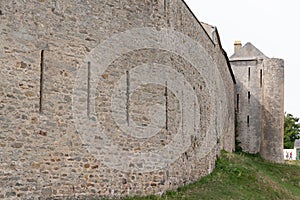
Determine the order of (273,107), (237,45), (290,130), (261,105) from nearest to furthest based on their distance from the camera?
Answer: 1. (273,107)
2. (261,105)
3. (237,45)
4. (290,130)

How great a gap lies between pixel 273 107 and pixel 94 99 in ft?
78.3

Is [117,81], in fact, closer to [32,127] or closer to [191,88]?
[32,127]

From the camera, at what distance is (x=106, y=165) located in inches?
527

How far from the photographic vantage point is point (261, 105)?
35.8m

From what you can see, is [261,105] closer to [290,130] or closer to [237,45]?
[237,45]

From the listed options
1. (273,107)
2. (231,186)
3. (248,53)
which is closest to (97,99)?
(231,186)

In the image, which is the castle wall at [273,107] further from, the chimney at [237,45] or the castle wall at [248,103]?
the chimney at [237,45]

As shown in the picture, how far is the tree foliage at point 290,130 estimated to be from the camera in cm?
6775

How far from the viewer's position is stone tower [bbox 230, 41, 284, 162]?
35062 mm

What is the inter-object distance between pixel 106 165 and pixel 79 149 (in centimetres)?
99

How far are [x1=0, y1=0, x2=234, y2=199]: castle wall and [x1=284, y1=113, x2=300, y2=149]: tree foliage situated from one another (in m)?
52.0

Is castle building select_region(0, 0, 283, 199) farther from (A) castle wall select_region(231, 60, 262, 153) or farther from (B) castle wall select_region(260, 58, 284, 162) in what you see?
(B) castle wall select_region(260, 58, 284, 162)

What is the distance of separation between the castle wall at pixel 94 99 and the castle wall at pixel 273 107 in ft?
59.1

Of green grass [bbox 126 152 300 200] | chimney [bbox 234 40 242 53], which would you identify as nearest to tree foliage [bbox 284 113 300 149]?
chimney [bbox 234 40 242 53]
